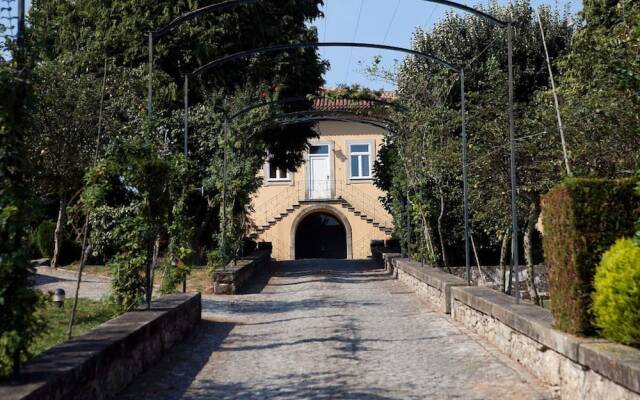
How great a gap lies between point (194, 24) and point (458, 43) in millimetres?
8953

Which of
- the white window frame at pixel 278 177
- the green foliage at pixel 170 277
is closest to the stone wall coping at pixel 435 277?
the green foliage at pixel 170 277

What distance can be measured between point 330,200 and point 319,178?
1.31 meters

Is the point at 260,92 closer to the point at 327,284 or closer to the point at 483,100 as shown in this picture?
the point at 327,284

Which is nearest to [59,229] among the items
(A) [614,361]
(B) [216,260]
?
(B) [216,260]

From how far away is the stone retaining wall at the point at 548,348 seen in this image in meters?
4.59

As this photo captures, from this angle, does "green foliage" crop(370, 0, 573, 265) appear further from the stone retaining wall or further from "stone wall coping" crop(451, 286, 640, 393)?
"stone wall coping" crop(451, 286, 640, 393)

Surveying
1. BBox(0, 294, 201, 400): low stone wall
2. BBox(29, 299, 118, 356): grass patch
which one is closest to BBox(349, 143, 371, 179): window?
BBox(29, 299, 118, 356): grass patch

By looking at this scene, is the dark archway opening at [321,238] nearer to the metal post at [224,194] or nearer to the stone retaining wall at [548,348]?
the metal post at [224,194]

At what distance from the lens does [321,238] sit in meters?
38.0

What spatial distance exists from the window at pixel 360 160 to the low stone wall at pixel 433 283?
64.5 feet

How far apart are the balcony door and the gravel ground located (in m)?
17.0

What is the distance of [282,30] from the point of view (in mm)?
21484

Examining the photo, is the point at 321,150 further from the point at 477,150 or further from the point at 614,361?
the point at 614,361

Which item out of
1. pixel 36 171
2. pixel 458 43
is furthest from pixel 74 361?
pixel 458 43
